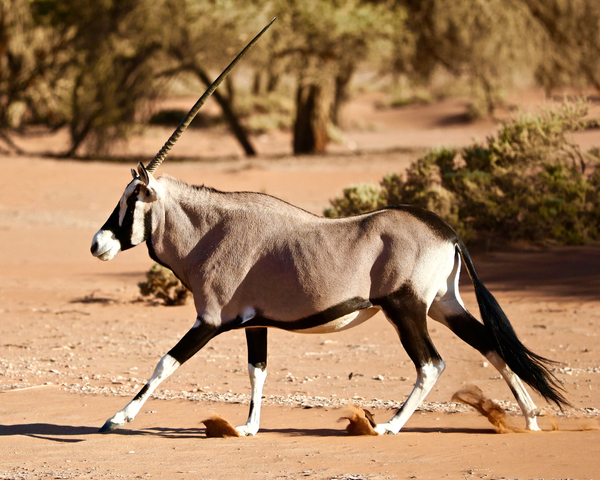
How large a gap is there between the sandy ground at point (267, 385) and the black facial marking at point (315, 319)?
73cm

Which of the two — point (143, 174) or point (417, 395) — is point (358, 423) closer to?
point (417, 395)

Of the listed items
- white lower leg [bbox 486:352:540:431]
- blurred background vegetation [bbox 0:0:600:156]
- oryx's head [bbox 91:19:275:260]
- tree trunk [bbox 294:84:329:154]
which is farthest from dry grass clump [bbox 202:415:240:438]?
tree trunk [bbox 294:84:329:154]

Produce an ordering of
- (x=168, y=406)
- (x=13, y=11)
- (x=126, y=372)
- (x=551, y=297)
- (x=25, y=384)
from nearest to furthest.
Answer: (x=168, y=406) → (x=25, y=384) → (x=126, y=372) → (x=551, y=297) → (x=13, y=11)

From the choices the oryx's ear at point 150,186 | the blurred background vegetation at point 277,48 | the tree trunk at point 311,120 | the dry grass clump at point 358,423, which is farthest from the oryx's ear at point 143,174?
the tree trunk at point 311,120

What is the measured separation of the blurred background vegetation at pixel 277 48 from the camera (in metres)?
23.9

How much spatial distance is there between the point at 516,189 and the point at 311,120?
16.2m

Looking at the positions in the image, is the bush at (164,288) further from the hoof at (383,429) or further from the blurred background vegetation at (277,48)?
the blurred background vegetation at (277,48)

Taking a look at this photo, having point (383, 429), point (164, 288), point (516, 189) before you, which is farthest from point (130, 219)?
point (516, 189)

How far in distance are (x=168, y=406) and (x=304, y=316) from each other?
1814 mm

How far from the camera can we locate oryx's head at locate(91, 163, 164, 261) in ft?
17.3

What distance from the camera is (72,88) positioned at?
89.0 ft

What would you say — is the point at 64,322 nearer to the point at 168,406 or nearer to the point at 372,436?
the point at 168,406

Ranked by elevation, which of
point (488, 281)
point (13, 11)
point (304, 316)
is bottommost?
point (488, 281)

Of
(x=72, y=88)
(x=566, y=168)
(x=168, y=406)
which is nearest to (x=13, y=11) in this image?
(x=72, y=88)
